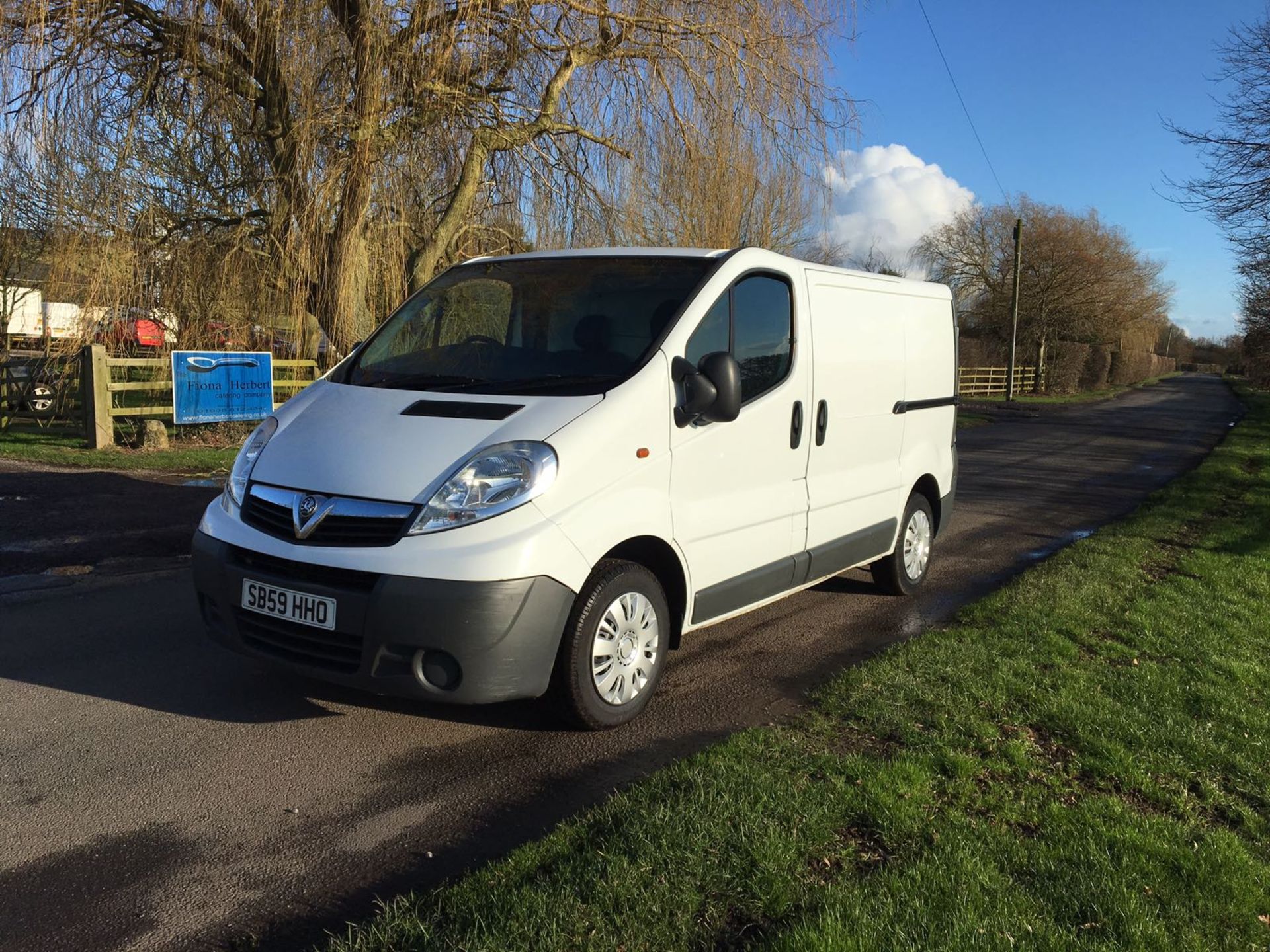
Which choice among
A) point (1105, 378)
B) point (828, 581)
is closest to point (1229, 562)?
point (828, 581)

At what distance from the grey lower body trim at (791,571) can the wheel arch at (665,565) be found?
0.25 ft

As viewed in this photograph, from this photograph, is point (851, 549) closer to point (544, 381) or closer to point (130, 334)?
point (544, 381)

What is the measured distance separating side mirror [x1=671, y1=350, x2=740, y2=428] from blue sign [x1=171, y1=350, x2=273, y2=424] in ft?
35.9

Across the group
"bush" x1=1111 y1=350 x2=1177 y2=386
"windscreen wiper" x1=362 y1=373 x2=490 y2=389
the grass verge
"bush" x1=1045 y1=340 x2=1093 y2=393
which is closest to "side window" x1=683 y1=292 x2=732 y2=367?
"windscreen wiper" x1=362 y1=373 x2=490 y2=389

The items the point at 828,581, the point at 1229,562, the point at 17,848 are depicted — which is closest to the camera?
the point at 17,848

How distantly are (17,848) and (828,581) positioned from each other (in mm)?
5512

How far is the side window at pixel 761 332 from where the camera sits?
4.80 meters

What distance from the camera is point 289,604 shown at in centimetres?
384

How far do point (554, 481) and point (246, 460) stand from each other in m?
1.57

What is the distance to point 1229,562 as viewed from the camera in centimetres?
831

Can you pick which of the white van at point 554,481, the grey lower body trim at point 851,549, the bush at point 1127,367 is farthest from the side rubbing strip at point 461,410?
the bush at point 1127,367

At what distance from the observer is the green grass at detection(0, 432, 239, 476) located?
1171 centimetres

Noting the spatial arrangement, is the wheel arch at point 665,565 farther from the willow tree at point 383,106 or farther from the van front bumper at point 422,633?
the willow tree at point 383,106

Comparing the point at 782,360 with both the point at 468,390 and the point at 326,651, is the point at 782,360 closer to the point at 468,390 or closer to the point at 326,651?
the point at 468,390
